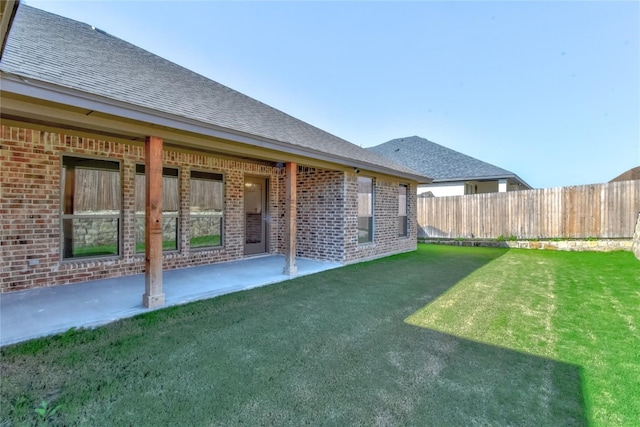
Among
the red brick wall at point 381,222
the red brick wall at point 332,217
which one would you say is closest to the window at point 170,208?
the red brick wall at point 332,217

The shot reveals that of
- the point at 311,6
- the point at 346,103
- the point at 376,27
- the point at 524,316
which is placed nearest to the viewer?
the point at 524,316

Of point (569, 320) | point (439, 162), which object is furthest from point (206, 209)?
point (439, 162)

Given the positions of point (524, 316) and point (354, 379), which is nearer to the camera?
point (354, 379)

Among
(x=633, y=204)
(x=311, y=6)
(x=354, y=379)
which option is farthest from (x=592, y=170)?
(x=354, y=379)

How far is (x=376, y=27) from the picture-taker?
500 inches

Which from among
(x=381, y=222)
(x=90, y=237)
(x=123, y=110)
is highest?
(x=123, y=110)

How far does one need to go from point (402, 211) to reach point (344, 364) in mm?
8316

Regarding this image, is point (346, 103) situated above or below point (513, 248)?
above

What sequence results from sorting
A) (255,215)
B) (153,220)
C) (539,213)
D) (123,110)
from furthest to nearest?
(539,213) → (255,215) → (153,220) → (123,110)

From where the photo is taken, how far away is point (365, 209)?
8.82 meters

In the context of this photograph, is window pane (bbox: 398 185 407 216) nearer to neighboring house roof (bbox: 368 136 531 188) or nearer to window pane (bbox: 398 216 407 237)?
window pane (bbox: 398 216 407 237)

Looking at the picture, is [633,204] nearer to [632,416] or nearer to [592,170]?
[632,416]

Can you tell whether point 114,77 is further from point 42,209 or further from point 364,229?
point 364,229

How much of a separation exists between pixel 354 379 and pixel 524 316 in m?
2.99
